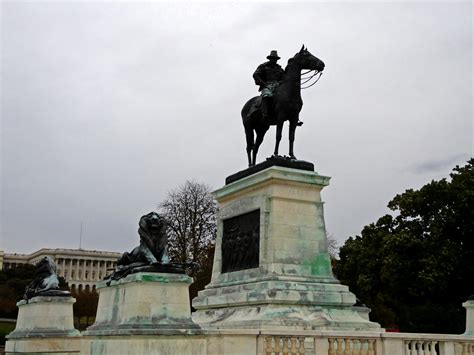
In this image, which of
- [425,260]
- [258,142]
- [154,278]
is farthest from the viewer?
[425,260]

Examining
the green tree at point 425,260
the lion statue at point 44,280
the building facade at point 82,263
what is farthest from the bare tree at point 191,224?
the building facade at point 82,263

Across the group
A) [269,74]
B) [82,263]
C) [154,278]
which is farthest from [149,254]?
[82,263]

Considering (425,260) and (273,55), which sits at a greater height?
(273,55)

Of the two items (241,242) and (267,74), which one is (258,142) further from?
(241,242)

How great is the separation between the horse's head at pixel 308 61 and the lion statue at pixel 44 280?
9795mm

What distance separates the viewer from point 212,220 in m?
42.7

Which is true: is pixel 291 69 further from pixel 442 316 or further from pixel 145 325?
pixel 442 316

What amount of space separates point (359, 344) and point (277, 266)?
10.00 feet

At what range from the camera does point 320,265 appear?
15719 millimetres

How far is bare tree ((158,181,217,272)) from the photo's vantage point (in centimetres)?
4097

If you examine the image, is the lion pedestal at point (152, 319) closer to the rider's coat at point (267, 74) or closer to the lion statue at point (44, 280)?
the lion statue at point (44, 280)

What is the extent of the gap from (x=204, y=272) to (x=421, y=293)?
13.7 meters

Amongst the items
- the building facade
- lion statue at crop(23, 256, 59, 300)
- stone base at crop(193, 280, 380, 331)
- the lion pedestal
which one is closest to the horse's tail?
stone base at crop(193, 280, 380, 331)

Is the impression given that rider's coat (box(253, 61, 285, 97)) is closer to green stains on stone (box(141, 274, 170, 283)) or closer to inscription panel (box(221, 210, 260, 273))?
inscription panel (box(221, 210, 260, 273))
